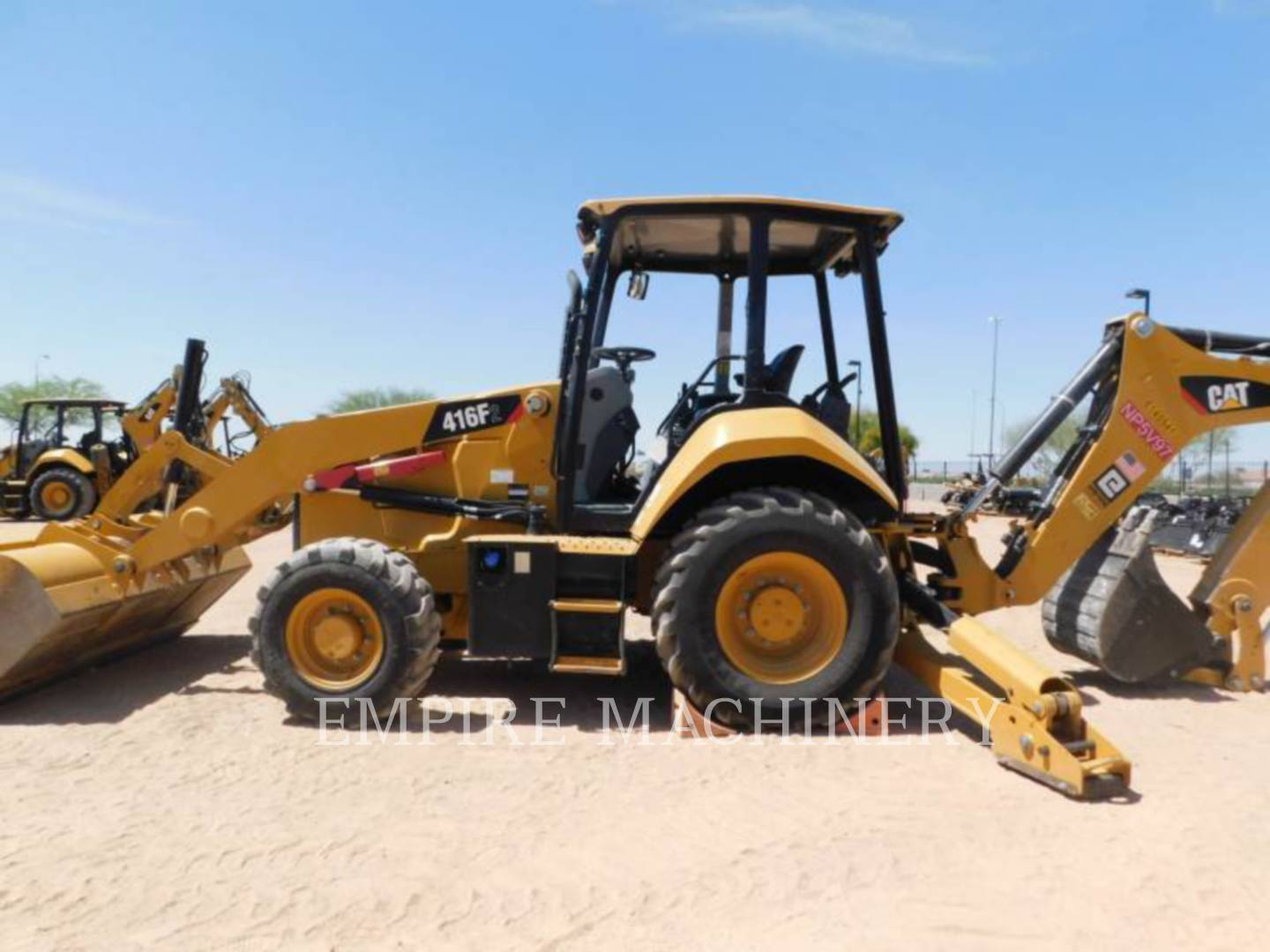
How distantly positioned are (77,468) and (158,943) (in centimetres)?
1888

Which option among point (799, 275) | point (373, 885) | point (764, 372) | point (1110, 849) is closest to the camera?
point (373, 885)

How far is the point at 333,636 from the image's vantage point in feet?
16.2

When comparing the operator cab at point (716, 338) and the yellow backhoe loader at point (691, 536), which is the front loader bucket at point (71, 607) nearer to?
the yellow backhoe loader at point (691, 536)

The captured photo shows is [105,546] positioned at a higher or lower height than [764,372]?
lower

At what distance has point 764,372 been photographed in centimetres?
521

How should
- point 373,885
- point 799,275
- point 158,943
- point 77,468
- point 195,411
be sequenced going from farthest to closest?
point 77,468
point 195,411
point 799,275
point 373,885
point 158,943

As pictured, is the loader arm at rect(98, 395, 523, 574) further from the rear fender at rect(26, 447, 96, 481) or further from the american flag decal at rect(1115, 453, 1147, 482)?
the rear fender at rect(26, 447, 96, 481)

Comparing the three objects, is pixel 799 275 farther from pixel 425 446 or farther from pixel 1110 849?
pixel 1110 849

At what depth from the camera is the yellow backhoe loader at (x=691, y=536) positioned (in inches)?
186

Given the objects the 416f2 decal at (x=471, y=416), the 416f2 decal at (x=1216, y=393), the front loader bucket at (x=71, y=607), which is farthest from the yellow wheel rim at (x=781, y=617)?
the front loader bucket at (x=71, y=607)

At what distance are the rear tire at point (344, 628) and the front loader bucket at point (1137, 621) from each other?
4.03 meters

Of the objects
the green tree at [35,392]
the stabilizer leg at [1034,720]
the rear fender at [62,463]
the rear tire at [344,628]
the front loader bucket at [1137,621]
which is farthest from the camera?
the green tree at [35,392]

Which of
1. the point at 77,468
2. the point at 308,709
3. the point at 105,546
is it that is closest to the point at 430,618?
the point at 308,709

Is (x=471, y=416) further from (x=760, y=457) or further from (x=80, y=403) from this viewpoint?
(x=80, y=403)
